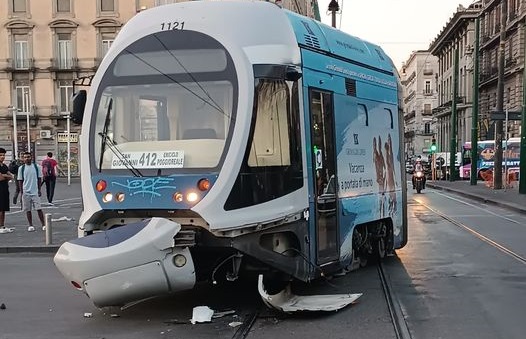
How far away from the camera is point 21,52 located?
57125 millimetres

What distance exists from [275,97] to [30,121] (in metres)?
54.6

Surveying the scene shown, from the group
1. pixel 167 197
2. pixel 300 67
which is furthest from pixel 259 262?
pixel 300 67

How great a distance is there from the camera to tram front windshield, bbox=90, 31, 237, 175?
253 inches

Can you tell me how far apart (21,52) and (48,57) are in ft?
8.90

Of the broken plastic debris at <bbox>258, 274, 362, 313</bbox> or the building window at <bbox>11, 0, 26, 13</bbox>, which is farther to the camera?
A: the building window at <bbox>11, 0, 26, 13</bbox>

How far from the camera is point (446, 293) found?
7.87 meters

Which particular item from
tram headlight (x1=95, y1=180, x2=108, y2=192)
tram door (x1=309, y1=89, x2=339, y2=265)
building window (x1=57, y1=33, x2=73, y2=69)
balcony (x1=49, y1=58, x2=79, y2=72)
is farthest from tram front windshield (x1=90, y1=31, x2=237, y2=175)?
building window (x1=57, y1=33, x2=73, y2=69)

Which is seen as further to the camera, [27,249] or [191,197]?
[27,249]

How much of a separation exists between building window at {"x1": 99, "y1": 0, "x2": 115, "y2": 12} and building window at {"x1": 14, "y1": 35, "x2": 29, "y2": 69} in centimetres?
782

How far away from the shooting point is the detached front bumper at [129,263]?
591 centimetres

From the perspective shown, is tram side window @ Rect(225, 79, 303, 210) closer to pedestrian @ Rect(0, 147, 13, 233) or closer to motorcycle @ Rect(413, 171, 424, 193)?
pedestrian @ Rect(0, 147, 13, 233)

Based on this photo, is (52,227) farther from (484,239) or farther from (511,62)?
(511,62)

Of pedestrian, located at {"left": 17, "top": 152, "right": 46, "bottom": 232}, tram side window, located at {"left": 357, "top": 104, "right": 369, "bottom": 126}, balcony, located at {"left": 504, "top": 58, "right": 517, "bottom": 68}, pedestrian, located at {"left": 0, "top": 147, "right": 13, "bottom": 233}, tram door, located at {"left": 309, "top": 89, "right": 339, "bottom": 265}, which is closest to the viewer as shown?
tram door, located at {"left": 309, "top": 89, "right": 339, "bottom": 265}

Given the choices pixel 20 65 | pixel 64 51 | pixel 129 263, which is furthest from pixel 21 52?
pixel 129 263
